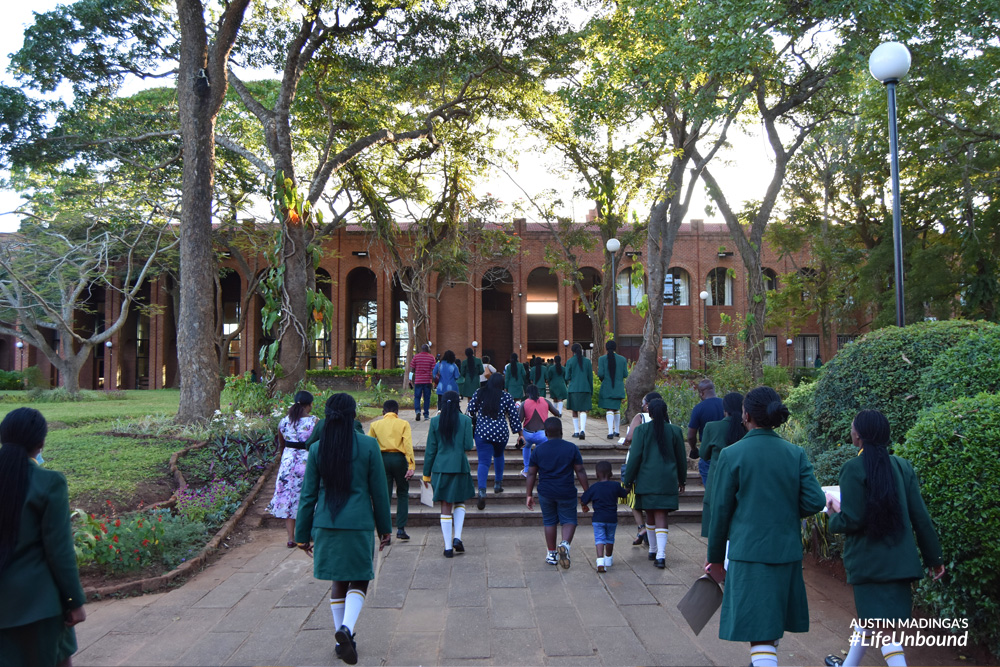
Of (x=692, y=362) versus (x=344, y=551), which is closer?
(x=344, y=551)

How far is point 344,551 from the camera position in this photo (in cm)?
391

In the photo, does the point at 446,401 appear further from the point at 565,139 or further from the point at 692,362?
the point at 692,362

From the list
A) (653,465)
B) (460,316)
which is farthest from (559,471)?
(460,316)

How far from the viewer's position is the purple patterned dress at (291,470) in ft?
20.1

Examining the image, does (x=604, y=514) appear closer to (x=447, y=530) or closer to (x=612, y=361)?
(x=447, y=530)

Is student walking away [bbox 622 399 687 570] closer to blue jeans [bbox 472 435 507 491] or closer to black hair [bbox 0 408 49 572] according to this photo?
blue jeans [bbox 472 435 507 491]

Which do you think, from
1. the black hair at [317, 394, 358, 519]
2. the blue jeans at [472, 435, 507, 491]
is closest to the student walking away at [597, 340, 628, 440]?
the blue jeans at [472, 435, 507, 491]

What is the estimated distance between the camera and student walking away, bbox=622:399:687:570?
5926 millimetres

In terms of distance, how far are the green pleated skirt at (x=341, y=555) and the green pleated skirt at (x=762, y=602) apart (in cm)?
211

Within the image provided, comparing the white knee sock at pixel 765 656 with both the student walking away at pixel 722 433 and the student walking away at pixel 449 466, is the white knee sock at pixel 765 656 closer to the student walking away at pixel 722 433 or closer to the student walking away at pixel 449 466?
the student walking away at pixel 722 433

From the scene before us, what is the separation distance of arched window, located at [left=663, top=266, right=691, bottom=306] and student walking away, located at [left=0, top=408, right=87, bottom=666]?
3293 centimetres

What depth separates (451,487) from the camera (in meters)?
6.35

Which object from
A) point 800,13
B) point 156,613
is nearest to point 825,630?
point 156,613

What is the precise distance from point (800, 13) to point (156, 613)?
1249cm
